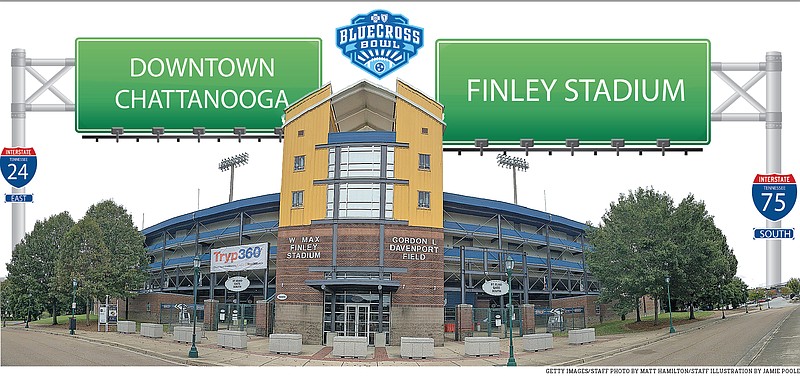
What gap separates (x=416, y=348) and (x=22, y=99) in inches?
816

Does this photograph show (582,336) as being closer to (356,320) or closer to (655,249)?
(655,249)

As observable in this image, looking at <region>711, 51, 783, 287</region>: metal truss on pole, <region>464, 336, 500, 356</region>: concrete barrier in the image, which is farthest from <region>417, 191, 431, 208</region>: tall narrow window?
<region>711, 51, 783, 287</region>: metal truss on pole

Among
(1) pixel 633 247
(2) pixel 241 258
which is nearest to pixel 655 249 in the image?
(1) pixel 633 247

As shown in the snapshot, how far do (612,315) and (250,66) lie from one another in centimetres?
4521

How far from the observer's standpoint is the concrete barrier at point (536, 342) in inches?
1414

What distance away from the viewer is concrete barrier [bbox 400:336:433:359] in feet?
111

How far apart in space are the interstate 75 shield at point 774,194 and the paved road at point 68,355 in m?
25.1

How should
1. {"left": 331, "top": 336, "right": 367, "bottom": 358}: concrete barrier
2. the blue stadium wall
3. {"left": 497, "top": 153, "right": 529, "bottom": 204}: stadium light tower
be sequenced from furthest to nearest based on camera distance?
{"left": 497, "top": 153, "right": 529, "bottom": 204}: stadium light tower < the blue stadium wall < {"left": 331, "top": 336, "right": 367, "bottom": 358}: concrete barrier

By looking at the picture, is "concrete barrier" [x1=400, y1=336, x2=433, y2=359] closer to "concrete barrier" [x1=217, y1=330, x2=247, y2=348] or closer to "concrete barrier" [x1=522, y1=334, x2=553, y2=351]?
"concrete barrier" [x1=522, y1=334, x2=553, y2=351]

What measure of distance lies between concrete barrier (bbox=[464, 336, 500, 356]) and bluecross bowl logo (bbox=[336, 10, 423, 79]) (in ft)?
56.7

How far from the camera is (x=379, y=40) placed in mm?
21812

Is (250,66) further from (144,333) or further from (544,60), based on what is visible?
(144,333)

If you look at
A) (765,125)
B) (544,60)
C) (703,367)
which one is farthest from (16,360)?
(765,125)

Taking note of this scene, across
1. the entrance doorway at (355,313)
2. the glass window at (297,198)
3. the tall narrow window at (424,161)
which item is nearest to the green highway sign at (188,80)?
the tall narrow window at (424,161)
